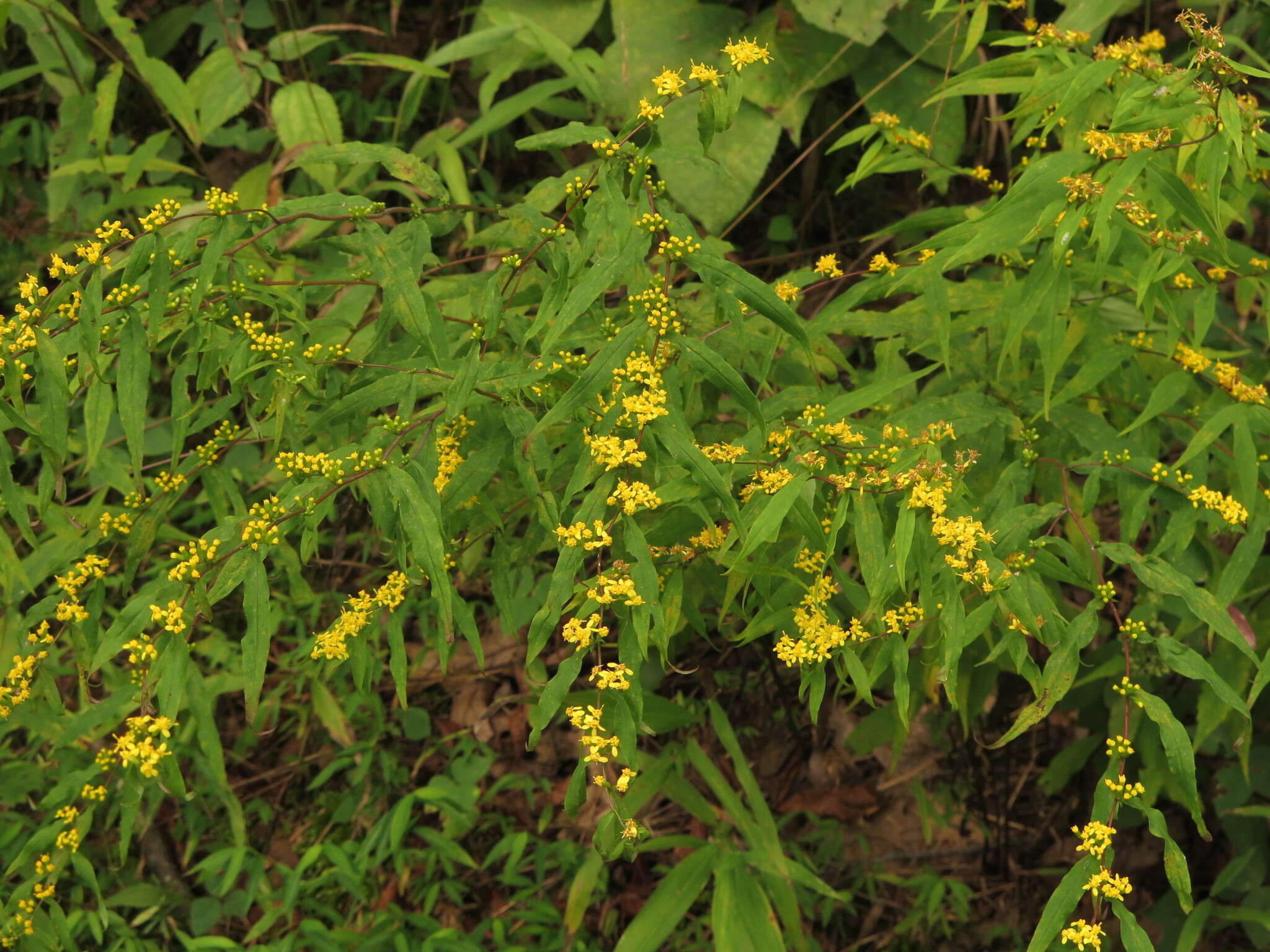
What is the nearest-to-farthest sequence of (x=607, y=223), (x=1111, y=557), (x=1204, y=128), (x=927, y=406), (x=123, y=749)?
(x=123, y=749), (x=607, y=223), (x=1111, y=557), (x=1204, y=128), (x=927, y=406)

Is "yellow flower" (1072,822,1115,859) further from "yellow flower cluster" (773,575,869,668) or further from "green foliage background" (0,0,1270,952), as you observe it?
"yellow flower cluster" (773,575,869,668)

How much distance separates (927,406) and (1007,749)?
1604 mm

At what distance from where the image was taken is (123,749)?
1386 mm

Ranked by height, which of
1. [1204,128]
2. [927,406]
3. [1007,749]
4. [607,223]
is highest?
[607,223]

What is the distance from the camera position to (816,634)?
1.56m

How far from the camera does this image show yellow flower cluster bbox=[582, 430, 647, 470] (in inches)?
54.7

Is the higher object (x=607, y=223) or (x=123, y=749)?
(x=607, y=223)

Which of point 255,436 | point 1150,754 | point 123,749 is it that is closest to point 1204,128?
point 1150,754

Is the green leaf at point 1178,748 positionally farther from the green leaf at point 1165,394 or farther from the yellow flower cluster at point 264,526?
the yellow flower cluster at point 264,526

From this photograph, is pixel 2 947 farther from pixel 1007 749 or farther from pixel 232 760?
pixel 1007 749

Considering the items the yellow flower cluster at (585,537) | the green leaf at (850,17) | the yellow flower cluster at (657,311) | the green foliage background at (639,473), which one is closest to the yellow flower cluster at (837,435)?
the green foliage background at (639,473)

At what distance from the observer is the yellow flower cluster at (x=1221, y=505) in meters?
1.66

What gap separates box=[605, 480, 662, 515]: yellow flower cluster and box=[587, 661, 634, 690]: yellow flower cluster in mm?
192

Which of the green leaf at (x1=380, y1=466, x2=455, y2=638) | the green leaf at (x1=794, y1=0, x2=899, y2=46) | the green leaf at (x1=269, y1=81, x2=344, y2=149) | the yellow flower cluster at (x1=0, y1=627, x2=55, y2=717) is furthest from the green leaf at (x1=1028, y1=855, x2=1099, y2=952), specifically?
the green leaf at (x1=269, y1=81, x2=344, y2=149)
